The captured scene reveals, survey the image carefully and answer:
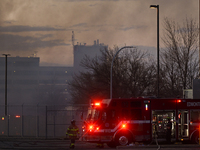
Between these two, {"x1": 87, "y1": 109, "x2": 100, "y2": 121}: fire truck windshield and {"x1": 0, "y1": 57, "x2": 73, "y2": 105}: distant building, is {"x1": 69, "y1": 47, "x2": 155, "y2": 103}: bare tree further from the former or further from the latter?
{"x1": 0, "y1": 57, "x2": 73, "y2": 105}: distant building

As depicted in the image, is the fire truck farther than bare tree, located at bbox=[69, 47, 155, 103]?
No

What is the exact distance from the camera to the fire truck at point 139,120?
53.9 feet

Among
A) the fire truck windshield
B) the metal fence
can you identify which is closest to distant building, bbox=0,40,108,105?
the metal fence

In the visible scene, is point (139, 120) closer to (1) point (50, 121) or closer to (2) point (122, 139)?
(2) point (122, 139)

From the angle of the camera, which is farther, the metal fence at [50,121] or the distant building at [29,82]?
the distant building at [29,82]

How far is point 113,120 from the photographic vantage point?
1648cm

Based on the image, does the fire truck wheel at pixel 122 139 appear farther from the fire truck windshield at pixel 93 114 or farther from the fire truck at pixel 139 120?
the fire truck windshield at pixel 93 114

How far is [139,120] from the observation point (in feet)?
54.7

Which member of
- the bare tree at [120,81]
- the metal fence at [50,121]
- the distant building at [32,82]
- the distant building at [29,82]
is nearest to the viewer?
the metal fence at [50,121]

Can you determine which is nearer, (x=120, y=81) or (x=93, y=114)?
(x=93, y=114)

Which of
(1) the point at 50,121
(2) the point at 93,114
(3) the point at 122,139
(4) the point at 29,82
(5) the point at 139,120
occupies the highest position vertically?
(4) the point at 29,82

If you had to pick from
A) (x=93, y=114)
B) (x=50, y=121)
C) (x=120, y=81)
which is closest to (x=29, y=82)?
(x=120, y=81)

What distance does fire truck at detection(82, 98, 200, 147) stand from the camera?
16.4m

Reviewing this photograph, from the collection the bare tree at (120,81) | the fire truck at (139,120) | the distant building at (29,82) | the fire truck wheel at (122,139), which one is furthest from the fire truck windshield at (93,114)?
the distant building at (29,82)
